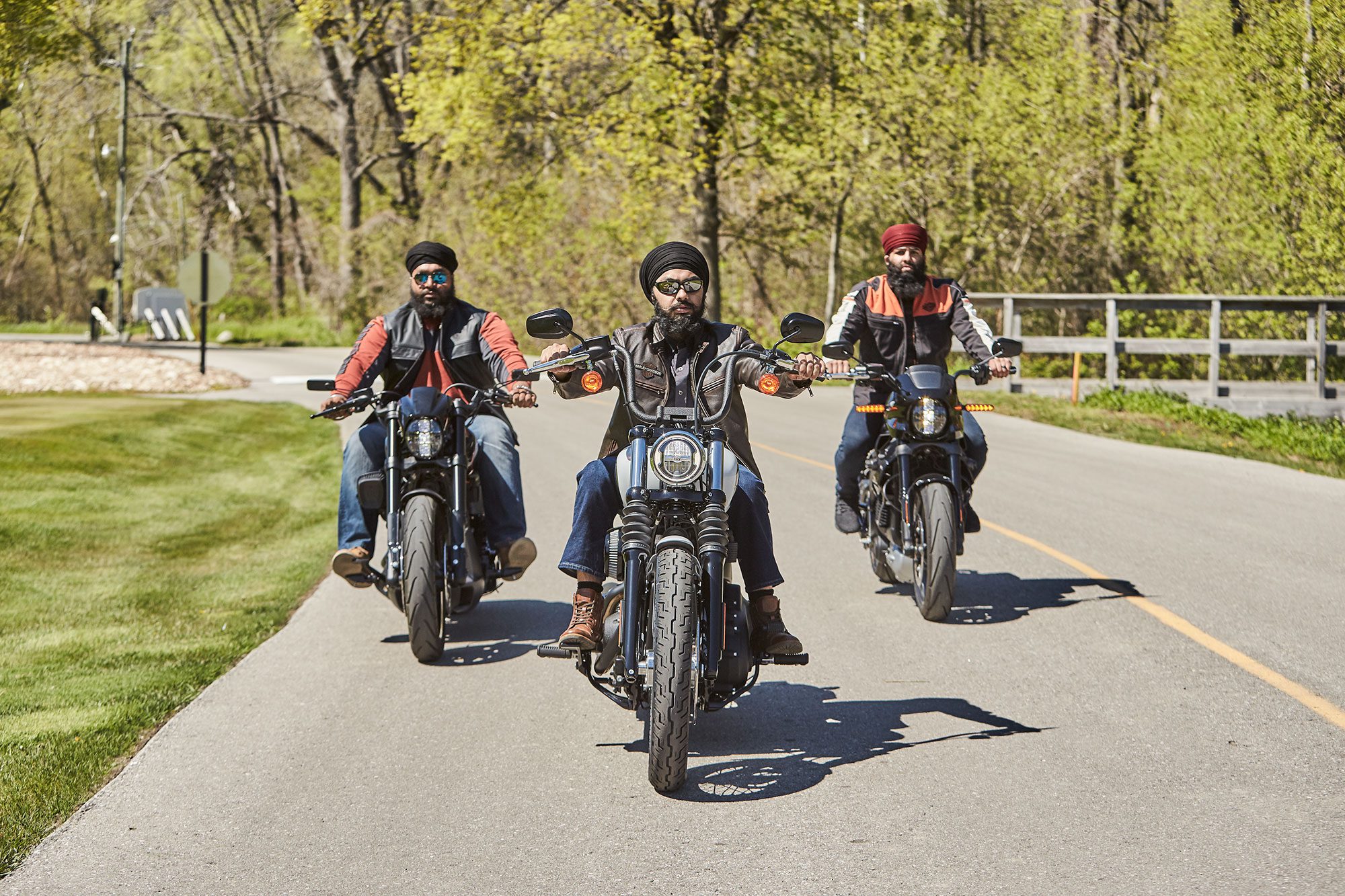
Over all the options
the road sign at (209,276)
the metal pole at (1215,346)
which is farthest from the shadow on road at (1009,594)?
the road sign at (209,276)

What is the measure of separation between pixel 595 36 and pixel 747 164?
428cm

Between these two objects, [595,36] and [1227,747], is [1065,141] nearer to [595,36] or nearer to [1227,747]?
[595,36]

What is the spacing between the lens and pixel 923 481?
28.2ft

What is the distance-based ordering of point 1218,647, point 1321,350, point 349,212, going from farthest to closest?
1. point 349,212
2. point 1321,350
3. point 1218,647

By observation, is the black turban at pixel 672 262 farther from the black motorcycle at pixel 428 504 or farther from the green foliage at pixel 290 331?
the green foliage at pixel 290 331

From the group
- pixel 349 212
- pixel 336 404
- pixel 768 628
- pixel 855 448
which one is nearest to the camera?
pixel 768 628

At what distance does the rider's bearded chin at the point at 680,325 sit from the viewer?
20.2 ft

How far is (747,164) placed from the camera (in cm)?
3475

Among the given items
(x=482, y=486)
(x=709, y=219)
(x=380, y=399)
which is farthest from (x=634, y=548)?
(x=709, y=219)

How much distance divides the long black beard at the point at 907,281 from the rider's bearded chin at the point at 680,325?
333 cm

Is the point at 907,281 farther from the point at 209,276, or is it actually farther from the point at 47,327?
the point at 47,327

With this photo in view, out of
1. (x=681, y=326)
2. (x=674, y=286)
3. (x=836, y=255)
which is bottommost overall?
(x=681, y=326)

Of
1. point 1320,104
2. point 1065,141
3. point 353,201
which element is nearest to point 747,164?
point 1065,141

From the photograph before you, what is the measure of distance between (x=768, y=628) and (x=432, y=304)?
3301mm
